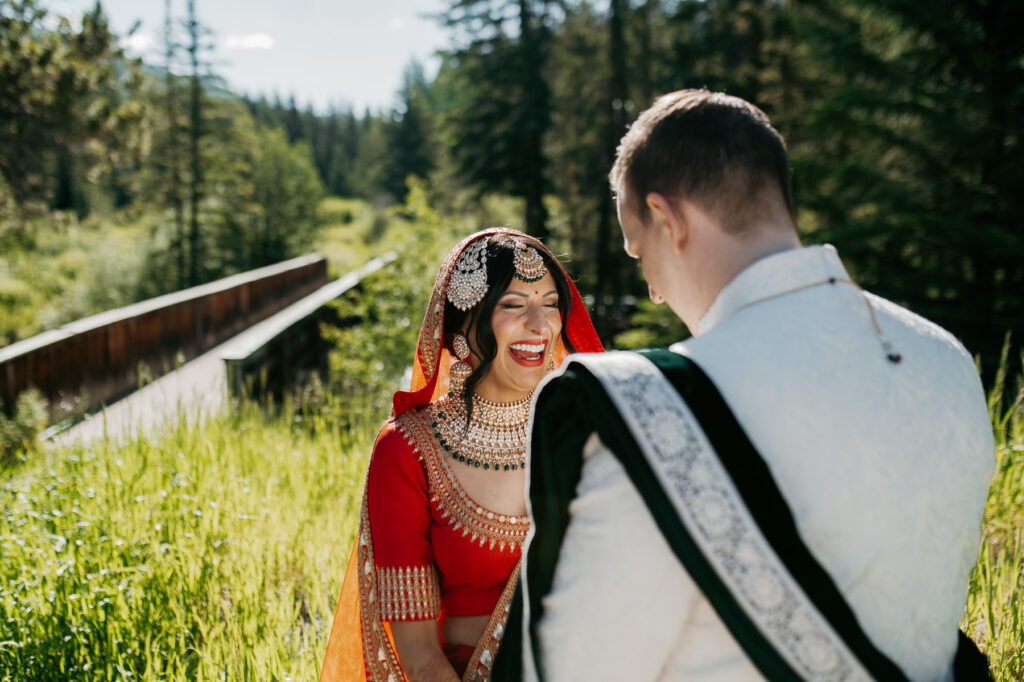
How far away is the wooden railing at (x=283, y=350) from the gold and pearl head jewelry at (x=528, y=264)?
417 centimetres

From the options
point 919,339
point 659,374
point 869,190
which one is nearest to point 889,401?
point 919,339

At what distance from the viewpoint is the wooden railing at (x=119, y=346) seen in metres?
7.55

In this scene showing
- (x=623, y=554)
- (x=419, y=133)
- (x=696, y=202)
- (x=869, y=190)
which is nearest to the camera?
(x=623, y=554)

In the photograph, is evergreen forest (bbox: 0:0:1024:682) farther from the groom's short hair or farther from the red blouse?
the groom's short hair

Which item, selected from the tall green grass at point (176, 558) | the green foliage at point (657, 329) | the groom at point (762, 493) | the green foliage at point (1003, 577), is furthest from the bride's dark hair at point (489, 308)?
the green foliage at point (657, 329)

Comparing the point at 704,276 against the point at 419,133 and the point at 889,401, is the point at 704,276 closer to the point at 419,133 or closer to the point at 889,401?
Result: the point at 889,401

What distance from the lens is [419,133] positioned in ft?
176

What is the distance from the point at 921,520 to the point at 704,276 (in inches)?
19.2

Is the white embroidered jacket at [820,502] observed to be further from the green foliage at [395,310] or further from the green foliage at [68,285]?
the green foliage at [68,285]

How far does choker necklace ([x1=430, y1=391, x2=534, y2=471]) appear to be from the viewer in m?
1.95

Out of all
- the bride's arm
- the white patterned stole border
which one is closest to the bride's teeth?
the bride's arm

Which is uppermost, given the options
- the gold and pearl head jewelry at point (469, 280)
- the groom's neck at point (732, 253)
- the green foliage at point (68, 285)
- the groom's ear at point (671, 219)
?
the groom's ear at point (671, 219)

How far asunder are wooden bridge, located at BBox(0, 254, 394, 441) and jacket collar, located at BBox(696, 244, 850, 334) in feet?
14.1

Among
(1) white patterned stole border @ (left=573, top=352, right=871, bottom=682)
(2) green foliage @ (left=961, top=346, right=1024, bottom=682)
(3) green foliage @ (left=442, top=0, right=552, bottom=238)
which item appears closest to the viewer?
(1) white patterned stole border @ (left=573, top=352, right=871, bottom=682)
